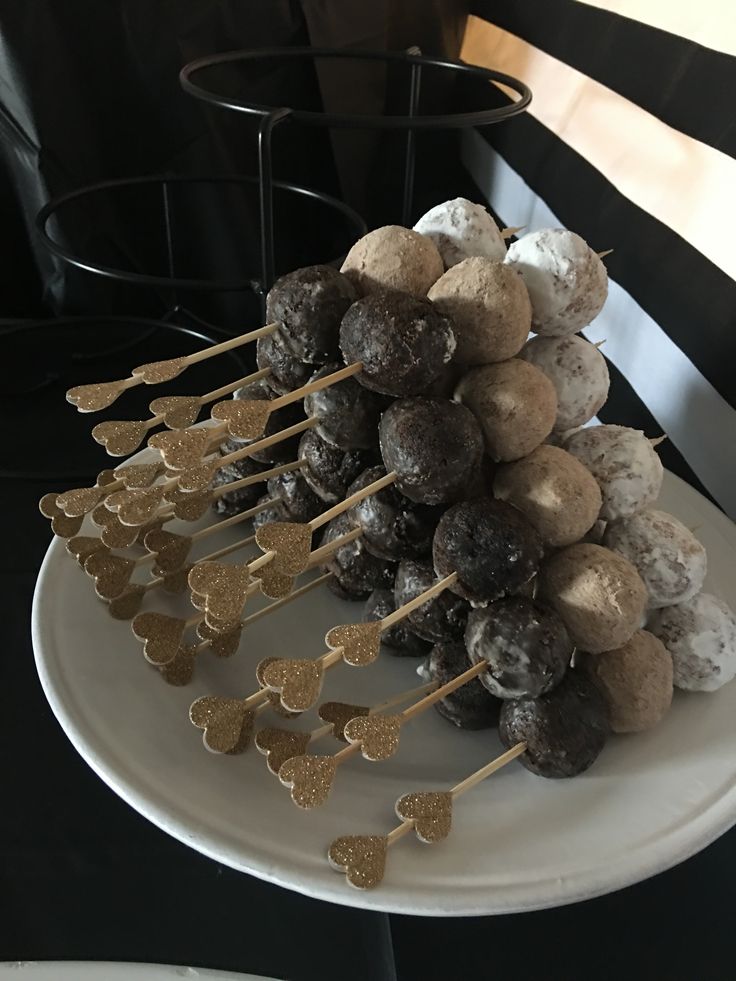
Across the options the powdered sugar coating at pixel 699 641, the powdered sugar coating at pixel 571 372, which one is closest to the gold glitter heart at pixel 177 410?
the powdered sugar coating at pixel 571 372

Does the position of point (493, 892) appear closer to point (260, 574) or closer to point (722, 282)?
point (260, 574)

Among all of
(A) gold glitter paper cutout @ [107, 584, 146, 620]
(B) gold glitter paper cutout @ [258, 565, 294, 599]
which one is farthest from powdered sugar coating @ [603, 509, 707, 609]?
(A) gold glitter paper cutout @ [107, 584, 146, 620]

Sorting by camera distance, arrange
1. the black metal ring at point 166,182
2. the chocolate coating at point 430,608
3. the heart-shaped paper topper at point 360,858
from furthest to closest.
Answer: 1. the black metal ring at point 166,182
2. the chocolate coating at point 430,608
3. the heart-shaped paper topper at point 360,858

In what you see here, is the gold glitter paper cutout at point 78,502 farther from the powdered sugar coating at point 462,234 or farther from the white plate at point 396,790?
the powdered sugar coating at point 462,234

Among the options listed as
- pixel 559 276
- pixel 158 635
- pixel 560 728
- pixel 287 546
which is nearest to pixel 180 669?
pixel 158 635

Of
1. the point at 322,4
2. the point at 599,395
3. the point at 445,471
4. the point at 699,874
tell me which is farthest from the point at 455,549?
the point at 322,4
